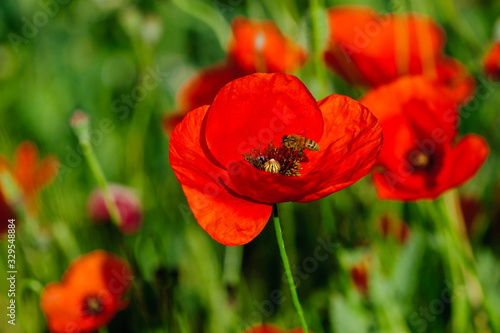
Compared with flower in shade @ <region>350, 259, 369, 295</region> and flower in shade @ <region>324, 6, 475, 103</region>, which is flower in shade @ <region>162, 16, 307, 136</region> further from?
flower in shade @ <region>350, 259, 369, 295</region>

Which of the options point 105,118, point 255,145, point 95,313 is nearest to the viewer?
point 255,145

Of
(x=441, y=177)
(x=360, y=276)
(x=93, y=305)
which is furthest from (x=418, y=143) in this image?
(x=93, y=305)

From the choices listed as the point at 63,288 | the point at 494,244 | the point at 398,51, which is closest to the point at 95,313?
the point at 63,288

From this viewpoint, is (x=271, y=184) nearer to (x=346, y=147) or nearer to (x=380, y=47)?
(x=346, y=147)

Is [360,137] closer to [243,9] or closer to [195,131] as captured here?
[195,131]

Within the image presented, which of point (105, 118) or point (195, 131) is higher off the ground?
point (105, 118)

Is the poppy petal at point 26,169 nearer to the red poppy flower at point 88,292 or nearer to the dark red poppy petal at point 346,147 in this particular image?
the red poppy flower at point 88,292
